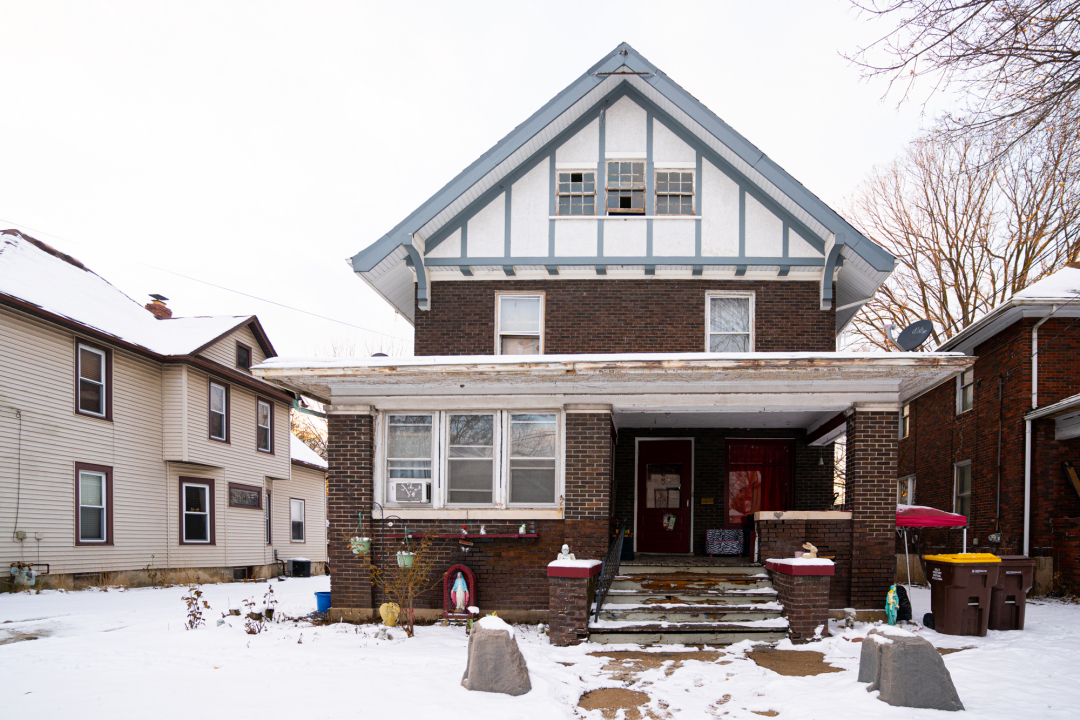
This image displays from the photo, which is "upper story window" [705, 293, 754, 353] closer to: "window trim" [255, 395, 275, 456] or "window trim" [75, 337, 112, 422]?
"window trim" [75, 337, 112, 422]

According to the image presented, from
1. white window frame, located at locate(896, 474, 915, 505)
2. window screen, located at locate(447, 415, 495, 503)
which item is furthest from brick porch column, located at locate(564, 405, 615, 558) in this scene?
white window frame, located at locate(896, 474, 915, 505)

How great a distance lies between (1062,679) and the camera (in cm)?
767

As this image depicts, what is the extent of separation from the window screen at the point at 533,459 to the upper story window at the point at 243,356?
13.5 m

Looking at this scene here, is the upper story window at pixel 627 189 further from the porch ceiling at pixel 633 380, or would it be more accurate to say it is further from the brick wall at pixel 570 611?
the brick wall at pixel 570 611

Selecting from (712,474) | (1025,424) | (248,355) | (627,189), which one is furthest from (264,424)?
(1025,424)

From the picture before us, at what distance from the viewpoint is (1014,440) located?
51.3 ft

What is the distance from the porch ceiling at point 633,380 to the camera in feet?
34.0

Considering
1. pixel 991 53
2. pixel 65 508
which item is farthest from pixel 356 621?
pixel 991 53

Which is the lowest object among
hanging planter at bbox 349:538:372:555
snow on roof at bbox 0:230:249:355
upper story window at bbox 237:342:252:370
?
hanging planter at bbox 349:538:372:555

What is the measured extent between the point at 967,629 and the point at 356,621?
8.66 metres

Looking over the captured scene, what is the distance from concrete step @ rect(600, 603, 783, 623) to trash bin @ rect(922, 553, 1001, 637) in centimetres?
223

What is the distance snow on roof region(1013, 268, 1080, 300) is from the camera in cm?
1502

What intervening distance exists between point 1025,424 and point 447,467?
11.9 meters

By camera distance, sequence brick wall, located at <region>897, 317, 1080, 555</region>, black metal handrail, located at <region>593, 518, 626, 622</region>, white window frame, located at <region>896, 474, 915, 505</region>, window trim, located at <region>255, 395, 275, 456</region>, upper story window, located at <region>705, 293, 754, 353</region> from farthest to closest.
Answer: window trim, located at <region>255, 395, 275, 456</region>
white window frame, located at <region>896, 474, 915, 505</region>
brick wall, located at <region>897, 317, 1080, 555</region>
upper story window, located at <region>705, 293, 754, 353</region>
black metal handrail, located at <region>593, 518, 626, 622</region>
